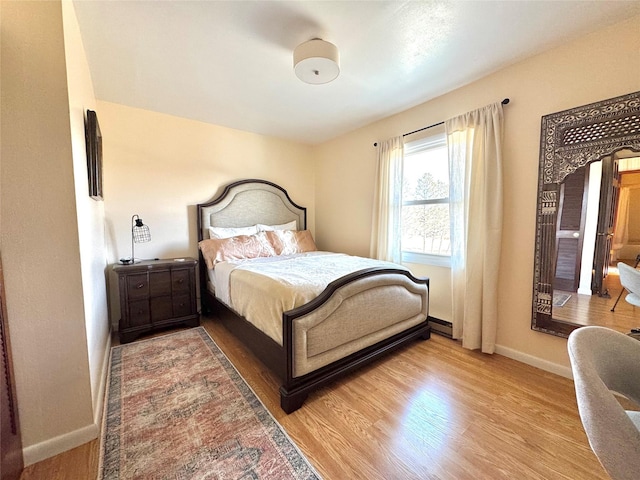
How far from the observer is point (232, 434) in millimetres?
1412

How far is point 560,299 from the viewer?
1964 mm

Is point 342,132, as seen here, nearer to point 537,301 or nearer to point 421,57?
point 421,57

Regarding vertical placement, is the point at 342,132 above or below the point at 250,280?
above

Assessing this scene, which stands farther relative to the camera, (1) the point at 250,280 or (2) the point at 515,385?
(1) the point at 250,280

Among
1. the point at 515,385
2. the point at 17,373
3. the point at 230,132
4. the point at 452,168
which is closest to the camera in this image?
the point at 17,373

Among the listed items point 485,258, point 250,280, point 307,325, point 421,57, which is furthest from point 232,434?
point 421,57

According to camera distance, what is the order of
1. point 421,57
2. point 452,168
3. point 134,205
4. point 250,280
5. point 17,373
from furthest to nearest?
point 134,205
point 452,168
point 250,280
point 421,57
point 17,373

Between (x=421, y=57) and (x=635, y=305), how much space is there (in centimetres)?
225

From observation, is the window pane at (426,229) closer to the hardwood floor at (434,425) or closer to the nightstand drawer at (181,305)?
the hardwood floor at (434,425)

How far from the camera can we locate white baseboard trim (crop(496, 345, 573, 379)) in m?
1.92

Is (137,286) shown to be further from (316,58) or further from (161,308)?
(316,58)

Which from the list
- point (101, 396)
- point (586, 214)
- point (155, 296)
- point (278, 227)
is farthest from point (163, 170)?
point (586, 214)

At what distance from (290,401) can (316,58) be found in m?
2.22

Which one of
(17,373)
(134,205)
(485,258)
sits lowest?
(17,373)
